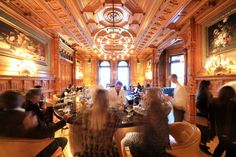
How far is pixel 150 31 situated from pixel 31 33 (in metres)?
5.17

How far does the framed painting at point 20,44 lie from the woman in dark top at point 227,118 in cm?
517

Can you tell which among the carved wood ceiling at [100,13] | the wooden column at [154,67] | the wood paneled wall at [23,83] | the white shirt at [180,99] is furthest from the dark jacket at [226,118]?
the wooden column at [154,67]

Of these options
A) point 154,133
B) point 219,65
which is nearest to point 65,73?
point 219,65

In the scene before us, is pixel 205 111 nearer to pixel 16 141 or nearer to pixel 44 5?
pixel 16 141

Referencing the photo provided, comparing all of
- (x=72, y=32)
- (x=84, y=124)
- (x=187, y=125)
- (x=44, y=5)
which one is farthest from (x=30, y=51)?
(x=187, y=125)

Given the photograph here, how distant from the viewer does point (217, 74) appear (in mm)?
4535

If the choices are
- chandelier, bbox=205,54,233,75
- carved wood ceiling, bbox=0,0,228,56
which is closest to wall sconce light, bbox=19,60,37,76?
carved wood ceiling, bbox=0,0,228,56

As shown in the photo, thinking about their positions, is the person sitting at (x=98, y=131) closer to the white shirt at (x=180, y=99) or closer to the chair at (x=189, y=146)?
the chair at (x=189, y=146)

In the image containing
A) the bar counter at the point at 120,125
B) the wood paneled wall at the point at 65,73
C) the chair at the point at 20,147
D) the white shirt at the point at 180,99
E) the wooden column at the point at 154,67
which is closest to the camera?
the chair at the point at 20,147

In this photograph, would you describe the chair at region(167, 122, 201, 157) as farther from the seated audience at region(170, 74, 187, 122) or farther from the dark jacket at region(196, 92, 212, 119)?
the seated audience at region(170, 74, 187, 122)

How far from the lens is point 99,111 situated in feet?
5.84

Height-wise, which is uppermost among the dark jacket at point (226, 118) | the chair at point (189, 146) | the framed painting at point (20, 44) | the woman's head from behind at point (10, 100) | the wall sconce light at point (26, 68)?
the framed painting at point (20, 44)

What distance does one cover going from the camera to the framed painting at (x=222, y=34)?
421cm

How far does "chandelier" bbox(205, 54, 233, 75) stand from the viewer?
168 inches
